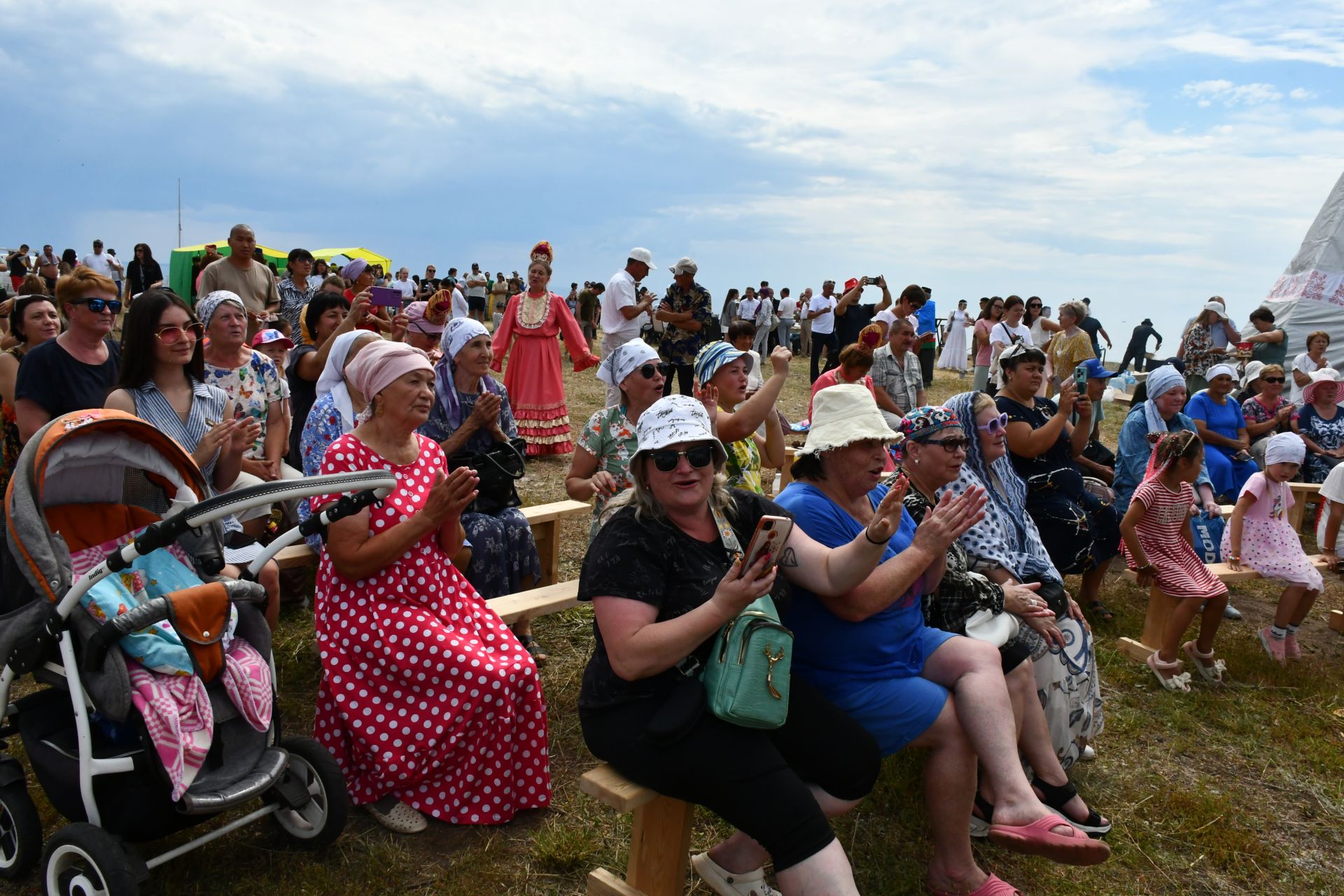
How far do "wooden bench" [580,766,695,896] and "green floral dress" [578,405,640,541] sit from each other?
1.78 m

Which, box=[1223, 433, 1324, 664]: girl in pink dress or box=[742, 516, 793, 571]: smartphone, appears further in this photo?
box=[1223, 433, 1324, 664]: girl in pink dress

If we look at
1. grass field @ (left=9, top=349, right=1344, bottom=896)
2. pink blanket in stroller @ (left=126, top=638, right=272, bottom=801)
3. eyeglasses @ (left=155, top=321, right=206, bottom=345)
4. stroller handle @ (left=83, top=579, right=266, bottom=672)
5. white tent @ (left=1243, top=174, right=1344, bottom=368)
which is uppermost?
white tent @ (left=1243, top=174, right=1344, bottom=368)

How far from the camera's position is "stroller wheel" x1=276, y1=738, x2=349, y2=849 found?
285 centimetres

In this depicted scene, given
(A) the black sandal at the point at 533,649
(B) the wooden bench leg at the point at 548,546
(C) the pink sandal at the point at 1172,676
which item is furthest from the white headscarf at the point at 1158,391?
(A) the black sandal at the point at 533,649

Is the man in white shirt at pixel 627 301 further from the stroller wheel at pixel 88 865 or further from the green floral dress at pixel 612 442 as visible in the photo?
Result: the stroller wheel at pixel 88 865

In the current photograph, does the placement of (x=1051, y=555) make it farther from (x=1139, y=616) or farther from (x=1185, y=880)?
(x=1185, y=880)

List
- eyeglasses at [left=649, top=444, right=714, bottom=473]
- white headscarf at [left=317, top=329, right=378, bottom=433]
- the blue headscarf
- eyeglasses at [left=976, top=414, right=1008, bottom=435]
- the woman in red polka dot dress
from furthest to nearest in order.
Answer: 1. white headscarf at [left=317, top=329, right=378, bottom=433]
2. eyeglasses at [left=976, top=414, right=1008, bottom=435]
3. the blue headscarf
4. the woman in red polka dot dress
5. eyeglasses at [left=649, top=444, right=714, bottom=473]

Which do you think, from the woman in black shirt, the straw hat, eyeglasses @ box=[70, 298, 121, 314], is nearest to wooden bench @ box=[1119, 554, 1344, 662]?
the woman in black shirt

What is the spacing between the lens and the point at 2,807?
2.71m

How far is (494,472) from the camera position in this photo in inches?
171

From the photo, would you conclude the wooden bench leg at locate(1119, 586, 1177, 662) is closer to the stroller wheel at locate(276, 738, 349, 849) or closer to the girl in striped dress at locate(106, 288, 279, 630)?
the stroller wheel at locate(276, 738, 349, 849)

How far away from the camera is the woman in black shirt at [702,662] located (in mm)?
2338

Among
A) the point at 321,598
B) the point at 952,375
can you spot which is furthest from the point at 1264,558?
the point at 952,375

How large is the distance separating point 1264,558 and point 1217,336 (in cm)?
737
